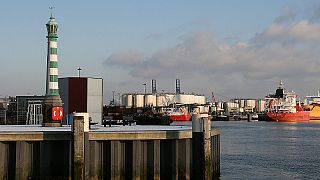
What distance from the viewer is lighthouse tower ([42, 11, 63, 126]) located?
45906 mm

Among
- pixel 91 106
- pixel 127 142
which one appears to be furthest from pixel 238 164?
pixel 127 142

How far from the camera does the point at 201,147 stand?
33.8 meters

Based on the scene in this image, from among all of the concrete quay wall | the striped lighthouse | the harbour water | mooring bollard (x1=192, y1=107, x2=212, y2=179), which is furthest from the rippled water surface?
the striped lighthouse

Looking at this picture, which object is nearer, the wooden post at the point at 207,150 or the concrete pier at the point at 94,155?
the concrete pier at the point at 94,155

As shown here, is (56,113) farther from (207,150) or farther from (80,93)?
(207,150)

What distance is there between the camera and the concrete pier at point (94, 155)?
3219 centimetres

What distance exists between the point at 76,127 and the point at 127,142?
11.7ft

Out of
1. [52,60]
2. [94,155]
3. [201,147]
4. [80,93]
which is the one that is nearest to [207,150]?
[201,147]

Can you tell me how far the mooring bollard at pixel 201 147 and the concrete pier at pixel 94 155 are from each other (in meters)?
0.64

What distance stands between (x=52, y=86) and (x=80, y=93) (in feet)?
22.7

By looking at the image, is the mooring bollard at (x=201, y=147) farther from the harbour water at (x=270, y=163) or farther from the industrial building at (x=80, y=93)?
the industrial building at (x=80, y=93)

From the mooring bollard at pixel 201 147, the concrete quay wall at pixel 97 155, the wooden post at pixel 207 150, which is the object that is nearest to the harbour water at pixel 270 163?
the mooring bollard at pixel 201 147

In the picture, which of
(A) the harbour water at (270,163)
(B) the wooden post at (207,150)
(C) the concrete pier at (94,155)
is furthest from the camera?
(A) the harbour water at (270,163)

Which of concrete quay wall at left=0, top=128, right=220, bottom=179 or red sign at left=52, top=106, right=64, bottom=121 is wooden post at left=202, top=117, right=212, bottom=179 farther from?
red sign at left=52, top=106, right=64, bottom=121
